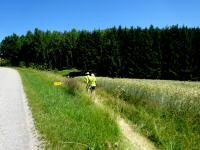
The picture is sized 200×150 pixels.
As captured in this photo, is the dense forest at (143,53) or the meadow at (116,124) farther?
the dense forest at (143,53)

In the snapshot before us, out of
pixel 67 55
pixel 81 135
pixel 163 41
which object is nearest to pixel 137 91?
pixel 81 135

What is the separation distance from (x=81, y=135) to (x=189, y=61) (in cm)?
5611

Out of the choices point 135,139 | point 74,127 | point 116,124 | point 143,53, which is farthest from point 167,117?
point 143,53

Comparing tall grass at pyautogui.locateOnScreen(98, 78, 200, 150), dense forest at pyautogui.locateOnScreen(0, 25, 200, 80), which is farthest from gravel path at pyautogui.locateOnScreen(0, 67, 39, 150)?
dense forest at pyautogui.locateOnScreen(0, 25, 200, 80)

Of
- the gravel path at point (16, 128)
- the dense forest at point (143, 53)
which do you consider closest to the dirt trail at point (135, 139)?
the gravel path at point (16, 128)

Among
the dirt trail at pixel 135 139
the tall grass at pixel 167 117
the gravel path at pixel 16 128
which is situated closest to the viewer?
the gravel path at pixel 16 128

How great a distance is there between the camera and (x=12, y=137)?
481 inches

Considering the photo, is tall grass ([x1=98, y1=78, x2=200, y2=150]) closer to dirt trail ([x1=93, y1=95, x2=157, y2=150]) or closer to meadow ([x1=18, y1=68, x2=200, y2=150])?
meadow ([x1=18, y1=68, x2=200, y2=150])

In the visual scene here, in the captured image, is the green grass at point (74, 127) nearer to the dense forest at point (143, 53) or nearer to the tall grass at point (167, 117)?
the tall grass at point (167, 117)

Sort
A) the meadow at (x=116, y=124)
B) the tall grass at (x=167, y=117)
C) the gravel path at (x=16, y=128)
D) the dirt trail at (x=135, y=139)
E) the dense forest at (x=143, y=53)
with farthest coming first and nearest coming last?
the dense forest at (x=143, y=53)
the tall grass at (x=167, y=117)
the dirt trail at (x=135, y=139)
the meadow at (x=116, y=124)
the gravel path at (x=16, y=128)

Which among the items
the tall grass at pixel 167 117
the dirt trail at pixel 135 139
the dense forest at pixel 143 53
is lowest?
the dirt trail at pixel 135 139

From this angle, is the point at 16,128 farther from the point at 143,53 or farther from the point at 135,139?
the point at 143,53

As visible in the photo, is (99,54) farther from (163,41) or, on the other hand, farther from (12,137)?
(12,137)

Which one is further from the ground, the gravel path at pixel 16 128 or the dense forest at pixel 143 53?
the dense forest at pixel 143 53
